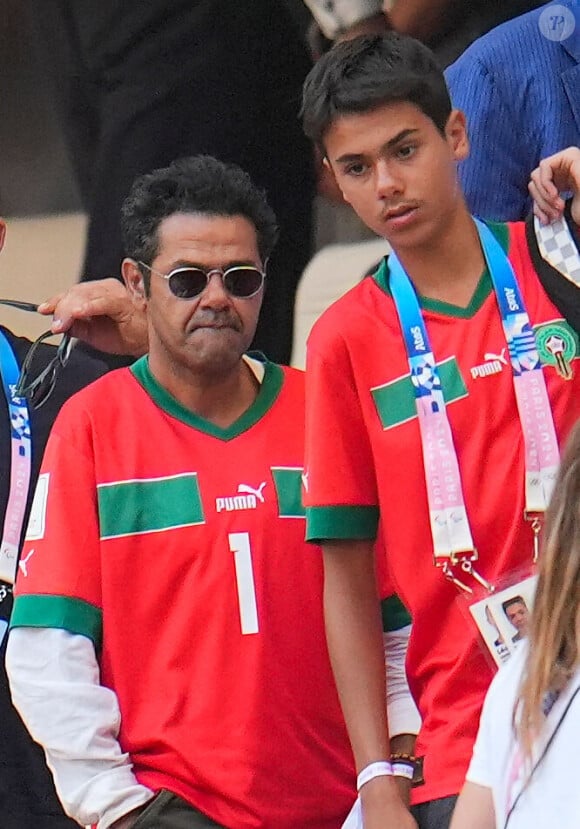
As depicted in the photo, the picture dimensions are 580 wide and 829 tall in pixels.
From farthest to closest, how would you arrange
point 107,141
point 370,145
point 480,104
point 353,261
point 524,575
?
point 107,141 < point 353,261 < point 480,104 < point 370,145 < point 524,575

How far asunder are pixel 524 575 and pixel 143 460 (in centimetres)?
77

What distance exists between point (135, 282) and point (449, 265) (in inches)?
28.4

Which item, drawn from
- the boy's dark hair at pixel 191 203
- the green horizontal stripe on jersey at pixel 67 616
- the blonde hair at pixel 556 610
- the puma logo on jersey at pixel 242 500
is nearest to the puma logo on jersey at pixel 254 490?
the puma logo on jersey at pixel 242 500

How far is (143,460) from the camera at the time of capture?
2.83m

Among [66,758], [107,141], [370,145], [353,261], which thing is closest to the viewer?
[370,145]

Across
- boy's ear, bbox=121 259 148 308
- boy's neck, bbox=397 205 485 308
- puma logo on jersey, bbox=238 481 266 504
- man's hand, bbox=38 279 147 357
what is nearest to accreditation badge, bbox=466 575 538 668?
boy's neck, bbox=397 205 485 308

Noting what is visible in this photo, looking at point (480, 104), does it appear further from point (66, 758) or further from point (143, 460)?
point (66, 758)

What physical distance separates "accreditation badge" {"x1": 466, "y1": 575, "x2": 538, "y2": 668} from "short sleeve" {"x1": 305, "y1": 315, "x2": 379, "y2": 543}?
0.81 feet

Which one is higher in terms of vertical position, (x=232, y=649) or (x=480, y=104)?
(x=480, y=104)

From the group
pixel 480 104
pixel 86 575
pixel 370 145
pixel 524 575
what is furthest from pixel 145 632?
pixel 480 104

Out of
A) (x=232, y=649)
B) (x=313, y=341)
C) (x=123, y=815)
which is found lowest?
(x=123, y=815)

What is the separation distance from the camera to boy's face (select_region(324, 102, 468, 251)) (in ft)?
8.13

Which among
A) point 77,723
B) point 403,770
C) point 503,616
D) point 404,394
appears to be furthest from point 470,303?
point 77,723

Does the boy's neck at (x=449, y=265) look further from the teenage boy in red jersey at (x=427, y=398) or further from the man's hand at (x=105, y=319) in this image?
the man's hand at (x=105, y=319)
